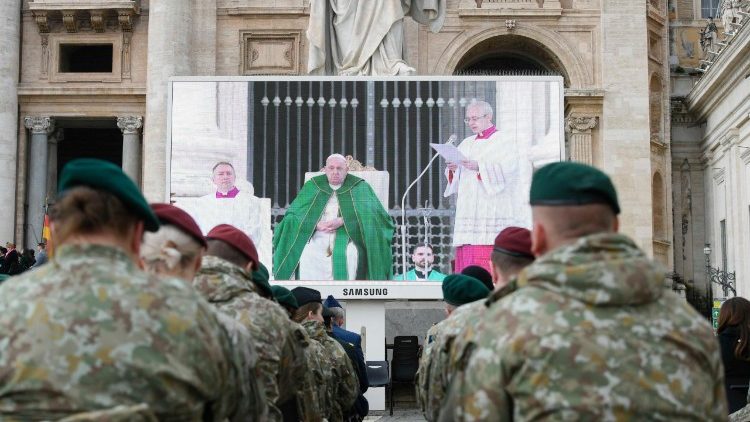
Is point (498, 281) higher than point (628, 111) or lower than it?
lower

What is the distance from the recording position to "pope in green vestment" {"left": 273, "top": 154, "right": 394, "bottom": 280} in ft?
50.2

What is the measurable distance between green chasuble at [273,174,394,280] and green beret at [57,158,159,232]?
11.8 metres

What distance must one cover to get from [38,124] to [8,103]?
1000mm

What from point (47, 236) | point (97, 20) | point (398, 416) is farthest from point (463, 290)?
point (97, 20)

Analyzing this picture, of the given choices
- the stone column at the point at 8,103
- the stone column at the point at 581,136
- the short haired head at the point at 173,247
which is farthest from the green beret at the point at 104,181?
the stone column at the point at 8,103

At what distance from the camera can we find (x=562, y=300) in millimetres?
3234

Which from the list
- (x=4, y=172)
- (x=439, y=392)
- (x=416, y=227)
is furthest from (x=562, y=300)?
(x=4, y=172)

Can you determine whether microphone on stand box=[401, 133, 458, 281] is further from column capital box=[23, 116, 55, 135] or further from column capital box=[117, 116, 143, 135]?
column capital box=[23, 116, 55, 135]

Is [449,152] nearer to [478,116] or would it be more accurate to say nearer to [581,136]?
[478,116]

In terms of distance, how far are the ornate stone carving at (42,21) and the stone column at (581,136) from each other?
14.0 m

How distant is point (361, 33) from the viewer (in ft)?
51.2

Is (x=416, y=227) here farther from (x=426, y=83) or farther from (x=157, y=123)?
(x=157, y=123)

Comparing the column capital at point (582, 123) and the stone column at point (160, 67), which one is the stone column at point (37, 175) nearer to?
the stone column at point (160, 67)

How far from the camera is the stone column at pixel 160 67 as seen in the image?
2909cm
